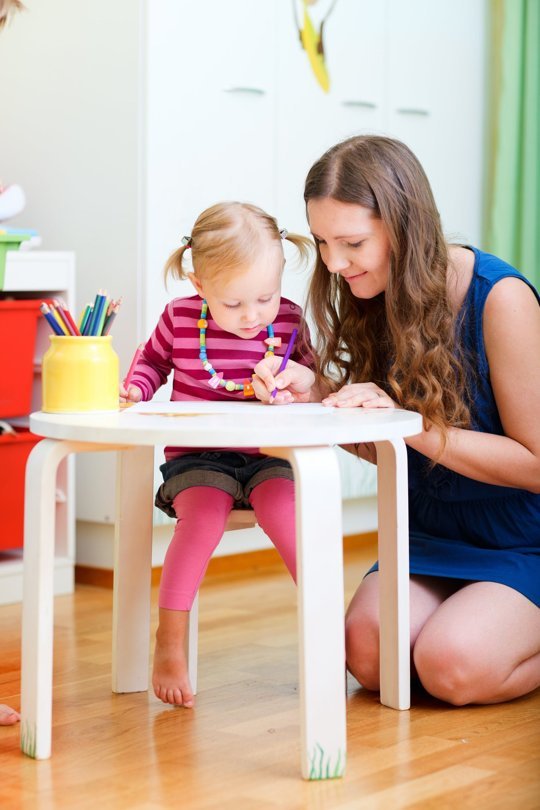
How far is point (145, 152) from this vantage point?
2416 millimetres

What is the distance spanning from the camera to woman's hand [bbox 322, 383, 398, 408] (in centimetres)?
157

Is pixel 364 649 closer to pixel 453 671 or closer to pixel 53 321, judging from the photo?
pixel 453 671

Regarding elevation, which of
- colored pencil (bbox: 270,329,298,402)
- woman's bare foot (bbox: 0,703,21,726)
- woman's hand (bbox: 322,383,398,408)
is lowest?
woman's bare foot (bbox: 0,703,21,726)

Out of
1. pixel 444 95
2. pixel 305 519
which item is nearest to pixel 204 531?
pixel 305 519

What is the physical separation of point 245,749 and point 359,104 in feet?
5.73

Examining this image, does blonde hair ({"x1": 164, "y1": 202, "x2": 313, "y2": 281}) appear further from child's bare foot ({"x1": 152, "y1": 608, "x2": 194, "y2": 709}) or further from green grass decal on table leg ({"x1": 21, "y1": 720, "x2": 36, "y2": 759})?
green grass decal on table leg ({"x1": 21, "y1": 720, "x2": 36, "y2": 759})

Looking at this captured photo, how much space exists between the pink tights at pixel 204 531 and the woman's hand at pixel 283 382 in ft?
0.36

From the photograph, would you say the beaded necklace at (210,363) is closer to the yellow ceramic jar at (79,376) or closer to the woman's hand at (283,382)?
the woman's hand at (283,382)

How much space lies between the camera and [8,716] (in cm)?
156

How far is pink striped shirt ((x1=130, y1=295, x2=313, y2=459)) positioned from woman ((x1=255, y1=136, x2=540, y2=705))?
5cm

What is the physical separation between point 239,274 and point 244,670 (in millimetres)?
603

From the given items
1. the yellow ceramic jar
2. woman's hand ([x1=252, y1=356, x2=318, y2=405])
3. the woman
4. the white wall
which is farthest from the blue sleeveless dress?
the white wall

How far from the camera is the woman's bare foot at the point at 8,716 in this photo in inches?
61.2

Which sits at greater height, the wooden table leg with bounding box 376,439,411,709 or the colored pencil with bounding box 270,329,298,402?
the colored pencil with bounding box 270,329,298,402
